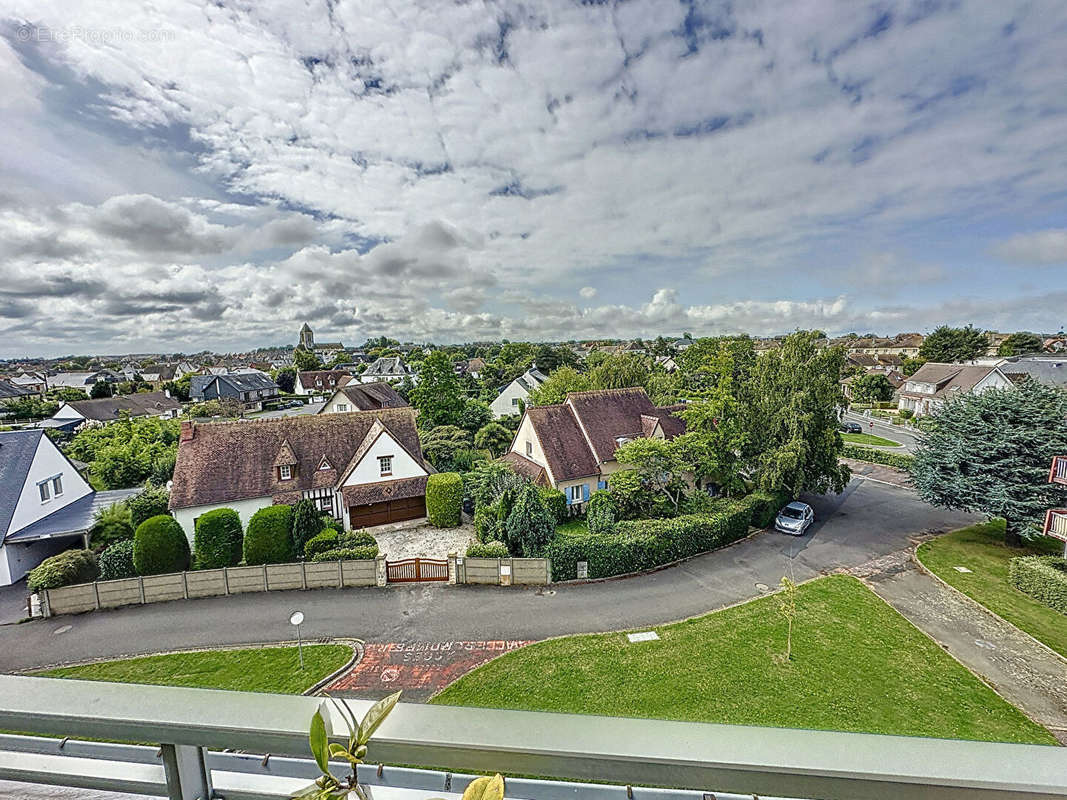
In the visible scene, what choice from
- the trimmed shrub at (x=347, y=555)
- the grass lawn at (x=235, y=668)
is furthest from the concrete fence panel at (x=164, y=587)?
the trimmed shrub at (x=347, y=555)

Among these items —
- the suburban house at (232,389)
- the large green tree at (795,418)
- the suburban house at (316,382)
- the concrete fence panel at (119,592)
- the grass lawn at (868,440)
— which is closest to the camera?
the concrete fence panel at (119,592)

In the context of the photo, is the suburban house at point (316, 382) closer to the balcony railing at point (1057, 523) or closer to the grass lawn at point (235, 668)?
the grass lawn at point (235, 668)

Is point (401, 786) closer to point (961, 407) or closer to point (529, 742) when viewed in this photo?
point (529, 742)

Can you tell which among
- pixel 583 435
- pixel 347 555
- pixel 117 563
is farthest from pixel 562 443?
pixel 117 563

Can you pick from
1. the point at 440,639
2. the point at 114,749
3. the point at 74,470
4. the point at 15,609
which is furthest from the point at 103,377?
the point at 114,749

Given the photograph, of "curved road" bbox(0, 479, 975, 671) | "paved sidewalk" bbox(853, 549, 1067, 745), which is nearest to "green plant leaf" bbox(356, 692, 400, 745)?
"curved road" bbox(0, 479, 975, 671)

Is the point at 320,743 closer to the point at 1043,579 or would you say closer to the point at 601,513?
the point at 601,513
